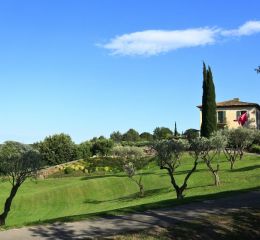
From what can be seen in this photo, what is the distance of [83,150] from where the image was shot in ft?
318

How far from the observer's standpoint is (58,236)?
13.4 m

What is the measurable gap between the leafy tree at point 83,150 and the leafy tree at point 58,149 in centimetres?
97

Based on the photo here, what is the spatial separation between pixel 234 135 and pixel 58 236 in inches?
1735

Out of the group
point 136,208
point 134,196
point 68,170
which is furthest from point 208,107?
point 136,208

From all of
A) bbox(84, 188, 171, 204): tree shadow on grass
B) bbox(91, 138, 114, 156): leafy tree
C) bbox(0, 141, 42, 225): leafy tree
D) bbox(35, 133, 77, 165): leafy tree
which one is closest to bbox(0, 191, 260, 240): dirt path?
bbox(0, 141, 42, 225): leafy tree

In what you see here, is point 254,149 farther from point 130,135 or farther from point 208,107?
point 130,135

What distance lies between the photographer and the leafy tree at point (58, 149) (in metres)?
94.5

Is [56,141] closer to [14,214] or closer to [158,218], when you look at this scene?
[14,214]

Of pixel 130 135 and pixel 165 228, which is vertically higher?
pixel 130 135

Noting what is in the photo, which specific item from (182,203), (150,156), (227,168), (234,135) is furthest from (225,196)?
(150,156)

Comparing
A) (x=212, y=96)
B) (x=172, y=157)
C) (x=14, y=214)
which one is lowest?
(x=14, y=214)

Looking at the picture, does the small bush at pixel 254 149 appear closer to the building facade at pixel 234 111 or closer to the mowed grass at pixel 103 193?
the mowed grass at pixel 103 193

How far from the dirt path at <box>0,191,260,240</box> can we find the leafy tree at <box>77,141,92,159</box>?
7643cm

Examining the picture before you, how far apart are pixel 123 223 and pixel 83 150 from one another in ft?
270
